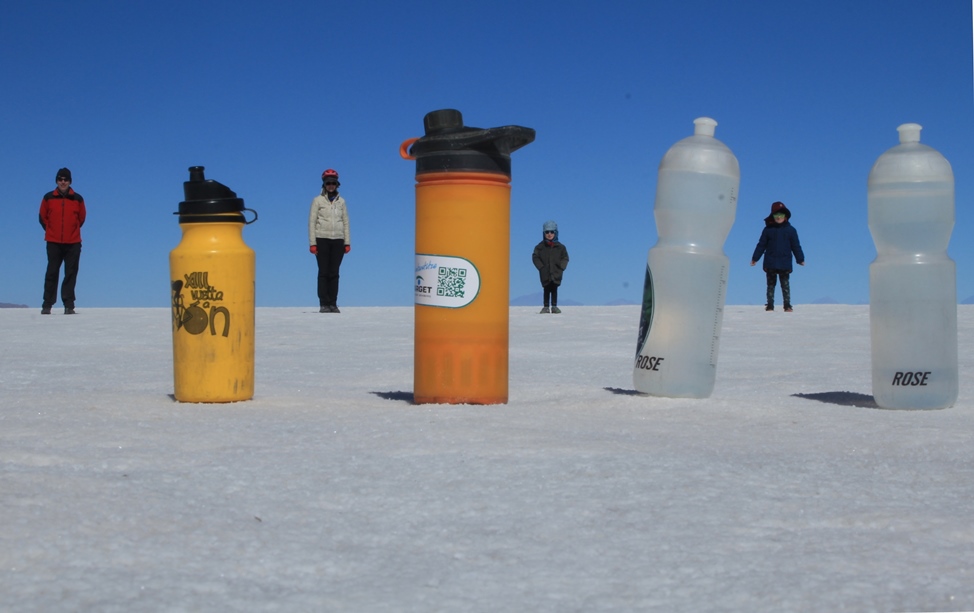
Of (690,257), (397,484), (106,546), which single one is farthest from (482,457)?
(690,257)

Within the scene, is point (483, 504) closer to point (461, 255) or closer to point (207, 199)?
point (461, 255)

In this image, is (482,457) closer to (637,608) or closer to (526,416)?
(526,416)

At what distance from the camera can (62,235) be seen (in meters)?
12.5

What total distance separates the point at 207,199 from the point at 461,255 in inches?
33.8

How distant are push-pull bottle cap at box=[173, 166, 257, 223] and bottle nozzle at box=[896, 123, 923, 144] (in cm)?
230

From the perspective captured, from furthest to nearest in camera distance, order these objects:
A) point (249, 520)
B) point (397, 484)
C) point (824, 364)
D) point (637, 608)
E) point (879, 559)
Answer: point (824, 364)
point (397, 484)
point (249, 520)
point (879, 559)
point (637, 608)

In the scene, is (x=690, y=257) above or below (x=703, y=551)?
above

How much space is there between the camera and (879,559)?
1612mm

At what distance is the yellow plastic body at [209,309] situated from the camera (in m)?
3.34

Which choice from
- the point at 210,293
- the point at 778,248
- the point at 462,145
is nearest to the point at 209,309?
the point at 210,293

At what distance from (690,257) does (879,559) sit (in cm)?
201

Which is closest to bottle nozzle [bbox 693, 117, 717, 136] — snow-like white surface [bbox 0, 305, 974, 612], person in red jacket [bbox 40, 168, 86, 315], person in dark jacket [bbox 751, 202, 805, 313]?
snow-like white surface [bbox 0, 305, 974, 612]

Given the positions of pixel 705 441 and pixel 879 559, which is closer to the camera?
pixel 879 559

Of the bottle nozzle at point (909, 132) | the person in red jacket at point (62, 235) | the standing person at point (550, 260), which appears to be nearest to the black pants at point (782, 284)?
the standing person at point (550, 260)
